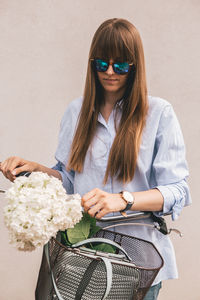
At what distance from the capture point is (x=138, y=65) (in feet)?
5.29

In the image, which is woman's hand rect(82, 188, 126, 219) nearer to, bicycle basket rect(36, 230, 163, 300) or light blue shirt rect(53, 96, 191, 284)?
bicycle basket rect(36, 230, 163, 300)

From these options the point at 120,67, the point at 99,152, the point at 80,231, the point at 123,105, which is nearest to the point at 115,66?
the point at 120,67

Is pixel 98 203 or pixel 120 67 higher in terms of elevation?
pixel 120 67

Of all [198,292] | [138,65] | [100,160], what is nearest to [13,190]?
[100,160]

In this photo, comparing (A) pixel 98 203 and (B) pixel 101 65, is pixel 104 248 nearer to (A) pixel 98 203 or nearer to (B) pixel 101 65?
(A) pixel 98 203

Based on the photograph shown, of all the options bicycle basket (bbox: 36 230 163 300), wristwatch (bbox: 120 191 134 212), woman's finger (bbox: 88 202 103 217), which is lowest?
bicycle basket (bbox: 36 230 163 300)

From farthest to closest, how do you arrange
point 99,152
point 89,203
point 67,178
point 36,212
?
point 67,178
point 99,152
point 89,203
point 36,212

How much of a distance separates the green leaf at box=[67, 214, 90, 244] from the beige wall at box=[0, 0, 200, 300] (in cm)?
216

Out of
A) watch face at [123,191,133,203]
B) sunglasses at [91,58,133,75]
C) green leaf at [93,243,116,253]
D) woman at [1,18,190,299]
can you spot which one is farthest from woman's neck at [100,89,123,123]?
green leaf at [93,243,116,253]

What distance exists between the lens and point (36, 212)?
3.62 ft

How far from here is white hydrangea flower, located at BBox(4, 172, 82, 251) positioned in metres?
1.09

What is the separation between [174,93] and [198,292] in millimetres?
1559

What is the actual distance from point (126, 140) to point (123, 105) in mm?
148

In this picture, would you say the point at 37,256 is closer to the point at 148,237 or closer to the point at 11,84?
the point at 11,84
